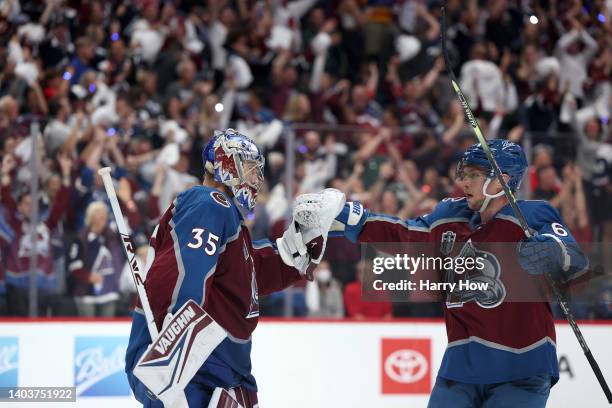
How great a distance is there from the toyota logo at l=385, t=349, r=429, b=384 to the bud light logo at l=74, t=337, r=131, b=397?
1.47m

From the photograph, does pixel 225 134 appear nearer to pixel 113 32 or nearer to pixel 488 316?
pixel 488 316

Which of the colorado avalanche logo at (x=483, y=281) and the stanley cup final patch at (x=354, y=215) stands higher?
the stanley cup final patch at (x=354, y=215)

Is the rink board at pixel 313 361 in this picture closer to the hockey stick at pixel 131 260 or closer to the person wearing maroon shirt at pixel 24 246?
the person wearing maroon shirt at pixel 24 246

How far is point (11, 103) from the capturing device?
7.34 m

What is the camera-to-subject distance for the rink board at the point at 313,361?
18.5 feet

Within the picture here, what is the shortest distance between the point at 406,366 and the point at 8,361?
2.18m

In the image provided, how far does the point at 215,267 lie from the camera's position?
10.5ft

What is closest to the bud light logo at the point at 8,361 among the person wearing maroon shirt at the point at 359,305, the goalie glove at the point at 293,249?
the person wearing maroon shirt at the point at 359,305

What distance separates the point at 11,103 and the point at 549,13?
5183mm

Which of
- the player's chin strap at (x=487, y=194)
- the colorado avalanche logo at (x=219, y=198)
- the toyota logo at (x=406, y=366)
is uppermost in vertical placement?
the player's chin strap at (x=487, y=194)

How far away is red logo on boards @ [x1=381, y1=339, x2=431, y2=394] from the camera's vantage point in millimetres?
5934

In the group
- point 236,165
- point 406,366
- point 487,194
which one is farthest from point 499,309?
point 406,366

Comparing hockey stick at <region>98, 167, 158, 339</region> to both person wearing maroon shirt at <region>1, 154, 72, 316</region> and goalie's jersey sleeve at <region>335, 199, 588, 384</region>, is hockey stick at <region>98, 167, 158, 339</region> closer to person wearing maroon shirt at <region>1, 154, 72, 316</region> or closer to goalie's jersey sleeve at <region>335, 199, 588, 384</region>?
goalie's jersey sleeve at <region>335, 199, 588, 384</region>

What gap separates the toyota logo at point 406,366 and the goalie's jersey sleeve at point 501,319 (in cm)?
222
